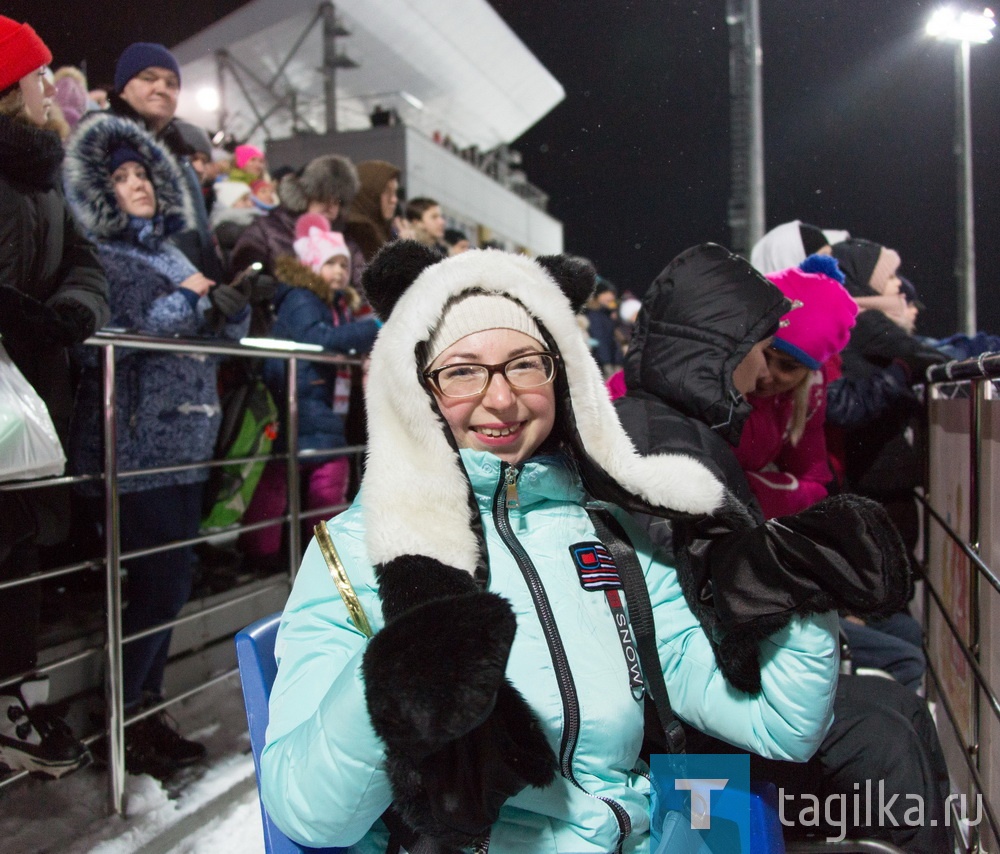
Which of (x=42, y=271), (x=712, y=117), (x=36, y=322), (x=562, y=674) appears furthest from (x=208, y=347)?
(x=712, y=117)

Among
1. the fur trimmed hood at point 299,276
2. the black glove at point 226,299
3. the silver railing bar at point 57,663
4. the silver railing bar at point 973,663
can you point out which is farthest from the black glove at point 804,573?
the fur trimmed hood at point 299,276

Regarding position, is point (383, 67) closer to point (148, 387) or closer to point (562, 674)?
point (148, 387)

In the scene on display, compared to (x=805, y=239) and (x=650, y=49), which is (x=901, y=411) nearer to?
(x=805, y=239)

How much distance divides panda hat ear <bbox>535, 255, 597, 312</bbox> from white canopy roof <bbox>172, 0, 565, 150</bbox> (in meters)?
1.62

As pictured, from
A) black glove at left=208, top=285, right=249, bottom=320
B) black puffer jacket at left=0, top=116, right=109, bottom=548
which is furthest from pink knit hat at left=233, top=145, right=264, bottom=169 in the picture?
black puffer jacket at left=0, top=116, right=109, bottom=548

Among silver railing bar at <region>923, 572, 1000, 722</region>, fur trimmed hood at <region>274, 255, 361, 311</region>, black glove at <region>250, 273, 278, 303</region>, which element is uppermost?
fur trimmed hood at <region>274, 255, 361, 311</region>

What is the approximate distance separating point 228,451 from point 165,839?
1.34 meters

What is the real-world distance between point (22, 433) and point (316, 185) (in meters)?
2.51

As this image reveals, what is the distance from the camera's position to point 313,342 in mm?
3387

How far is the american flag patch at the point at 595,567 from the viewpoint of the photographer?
4.41 feet

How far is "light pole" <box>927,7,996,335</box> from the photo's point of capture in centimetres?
212

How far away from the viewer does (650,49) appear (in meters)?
2.72

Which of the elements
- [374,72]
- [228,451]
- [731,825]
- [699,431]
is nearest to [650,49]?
[699,431]

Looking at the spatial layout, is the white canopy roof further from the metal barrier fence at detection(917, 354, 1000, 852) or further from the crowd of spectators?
the metal barrier fence at detection(917, 354, 1000, 852)
